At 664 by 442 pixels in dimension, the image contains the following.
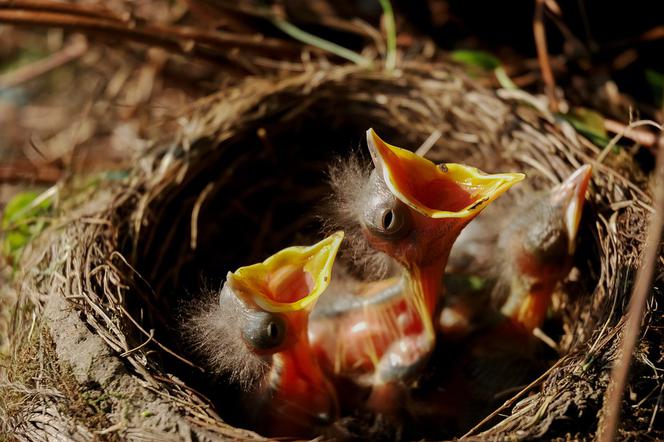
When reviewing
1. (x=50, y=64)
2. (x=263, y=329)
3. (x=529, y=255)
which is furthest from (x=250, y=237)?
(x=50, y=64)

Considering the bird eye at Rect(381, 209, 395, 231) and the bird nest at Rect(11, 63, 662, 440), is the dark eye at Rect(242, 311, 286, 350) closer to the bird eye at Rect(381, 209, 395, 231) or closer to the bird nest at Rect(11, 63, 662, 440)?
the bird nest at Rect(11, 63, 662, 440)

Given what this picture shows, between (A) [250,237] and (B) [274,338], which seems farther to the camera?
(A) [250,237]

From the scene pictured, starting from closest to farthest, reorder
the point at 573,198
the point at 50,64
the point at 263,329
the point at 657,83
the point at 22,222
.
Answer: the point at 263,329, the point at 573,198, the point at 22,222, the point at 657,83, the point at 50,64

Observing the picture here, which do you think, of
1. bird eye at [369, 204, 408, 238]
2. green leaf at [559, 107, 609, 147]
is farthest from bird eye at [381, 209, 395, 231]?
green leaf at [559, 107, 609, 147]

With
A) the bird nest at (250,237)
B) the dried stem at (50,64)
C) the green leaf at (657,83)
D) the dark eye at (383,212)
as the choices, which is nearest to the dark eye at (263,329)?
the bird nest at (250,237)

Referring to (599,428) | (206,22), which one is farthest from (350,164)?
(206,22)

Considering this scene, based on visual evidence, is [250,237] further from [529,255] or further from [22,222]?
[529,255]

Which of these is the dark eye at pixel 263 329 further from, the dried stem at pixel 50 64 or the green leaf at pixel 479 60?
the dried stem at pixel 50 64
